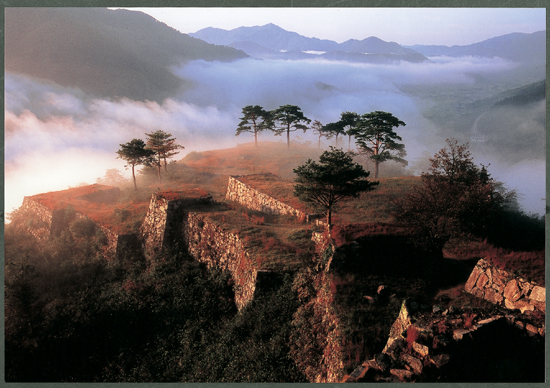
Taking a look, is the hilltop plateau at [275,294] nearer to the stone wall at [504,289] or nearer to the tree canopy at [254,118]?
the stone wall at [504,289]

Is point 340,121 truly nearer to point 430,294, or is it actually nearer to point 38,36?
point 430,294

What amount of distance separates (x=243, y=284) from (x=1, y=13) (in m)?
13.5

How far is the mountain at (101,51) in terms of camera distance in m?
69.8

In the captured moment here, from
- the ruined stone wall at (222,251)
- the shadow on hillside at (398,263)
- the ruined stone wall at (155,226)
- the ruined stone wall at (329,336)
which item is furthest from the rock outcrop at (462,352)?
the ruined stone wall at (155,226)

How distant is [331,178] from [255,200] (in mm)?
10060

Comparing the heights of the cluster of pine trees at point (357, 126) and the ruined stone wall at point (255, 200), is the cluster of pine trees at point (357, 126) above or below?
above

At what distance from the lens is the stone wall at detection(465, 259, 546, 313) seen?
362 inches

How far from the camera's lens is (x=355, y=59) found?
62094 millimetres

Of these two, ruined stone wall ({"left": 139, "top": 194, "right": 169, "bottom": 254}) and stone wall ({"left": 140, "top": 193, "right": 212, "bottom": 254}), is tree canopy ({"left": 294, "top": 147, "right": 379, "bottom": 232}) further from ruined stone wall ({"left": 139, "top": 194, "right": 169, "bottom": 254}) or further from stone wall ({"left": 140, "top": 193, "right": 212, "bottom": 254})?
ruined stone wall ({"left": 139, "top": 194, "right": 169, "bottom": 254})

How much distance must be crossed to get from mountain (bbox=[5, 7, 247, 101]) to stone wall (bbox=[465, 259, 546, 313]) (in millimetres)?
80126

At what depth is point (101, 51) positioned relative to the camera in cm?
Result: 8188

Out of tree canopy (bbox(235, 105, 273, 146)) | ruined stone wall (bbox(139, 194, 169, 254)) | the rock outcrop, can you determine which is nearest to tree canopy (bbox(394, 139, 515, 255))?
the rock outcrop

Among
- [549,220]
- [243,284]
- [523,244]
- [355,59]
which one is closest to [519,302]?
[549,220]

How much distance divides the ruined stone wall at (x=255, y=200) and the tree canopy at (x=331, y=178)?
3.57 m
